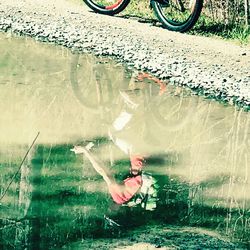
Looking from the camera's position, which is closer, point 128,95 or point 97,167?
point 97,167

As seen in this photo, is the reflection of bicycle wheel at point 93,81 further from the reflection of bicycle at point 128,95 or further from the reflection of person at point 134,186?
the reflection of person at point 134,186

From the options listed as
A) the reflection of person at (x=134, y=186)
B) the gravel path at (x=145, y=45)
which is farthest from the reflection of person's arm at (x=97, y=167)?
the gravel path at (x=145, y=45)

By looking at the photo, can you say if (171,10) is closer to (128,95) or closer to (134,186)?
(128,95)

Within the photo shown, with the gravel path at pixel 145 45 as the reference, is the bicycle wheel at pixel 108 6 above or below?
above

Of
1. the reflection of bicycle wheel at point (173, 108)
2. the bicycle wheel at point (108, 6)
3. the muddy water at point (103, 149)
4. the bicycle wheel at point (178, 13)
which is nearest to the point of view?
the muddy water at point (103, 149)

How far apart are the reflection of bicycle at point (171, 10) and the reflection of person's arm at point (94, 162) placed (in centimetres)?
279

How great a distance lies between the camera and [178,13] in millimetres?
7777

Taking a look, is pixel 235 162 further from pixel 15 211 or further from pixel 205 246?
pixel 15 211

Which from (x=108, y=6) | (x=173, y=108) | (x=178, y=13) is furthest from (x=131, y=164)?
(x=108, y=6)

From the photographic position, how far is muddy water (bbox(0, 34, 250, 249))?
4137mm

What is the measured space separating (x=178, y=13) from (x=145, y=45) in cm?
101

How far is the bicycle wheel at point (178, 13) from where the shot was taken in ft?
23.8

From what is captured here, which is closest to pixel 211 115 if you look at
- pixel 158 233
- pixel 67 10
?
pixel 158 233

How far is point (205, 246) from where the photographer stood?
3902 mm
